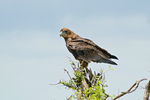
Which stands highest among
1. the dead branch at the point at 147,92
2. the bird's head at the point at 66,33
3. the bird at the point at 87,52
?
the bird's head at the point at 66,33

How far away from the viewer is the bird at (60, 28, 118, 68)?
26.8 ft

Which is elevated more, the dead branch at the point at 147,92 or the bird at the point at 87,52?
the bird at the point at 87,52

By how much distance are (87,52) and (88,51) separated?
50 mm

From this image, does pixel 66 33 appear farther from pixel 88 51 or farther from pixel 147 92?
pixel 147 92

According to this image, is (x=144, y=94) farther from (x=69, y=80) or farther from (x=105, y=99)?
(x=69, y=80)

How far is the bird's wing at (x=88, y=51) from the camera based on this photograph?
8.18m

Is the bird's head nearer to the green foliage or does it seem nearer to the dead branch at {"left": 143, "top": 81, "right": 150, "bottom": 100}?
the green foliage

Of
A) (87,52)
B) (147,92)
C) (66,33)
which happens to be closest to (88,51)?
(87,52)

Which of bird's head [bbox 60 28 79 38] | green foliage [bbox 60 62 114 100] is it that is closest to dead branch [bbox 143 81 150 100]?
green foliage [bbox 60 62 114 100]

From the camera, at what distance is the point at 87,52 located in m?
8.23

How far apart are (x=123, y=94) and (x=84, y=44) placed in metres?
2.27

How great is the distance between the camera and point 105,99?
25.0 feet

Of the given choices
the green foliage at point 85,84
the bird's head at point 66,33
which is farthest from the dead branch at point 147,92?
the bird's head at point 66,33

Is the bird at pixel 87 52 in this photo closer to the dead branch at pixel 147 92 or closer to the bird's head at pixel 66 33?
the bird's head at pixel 66 33
